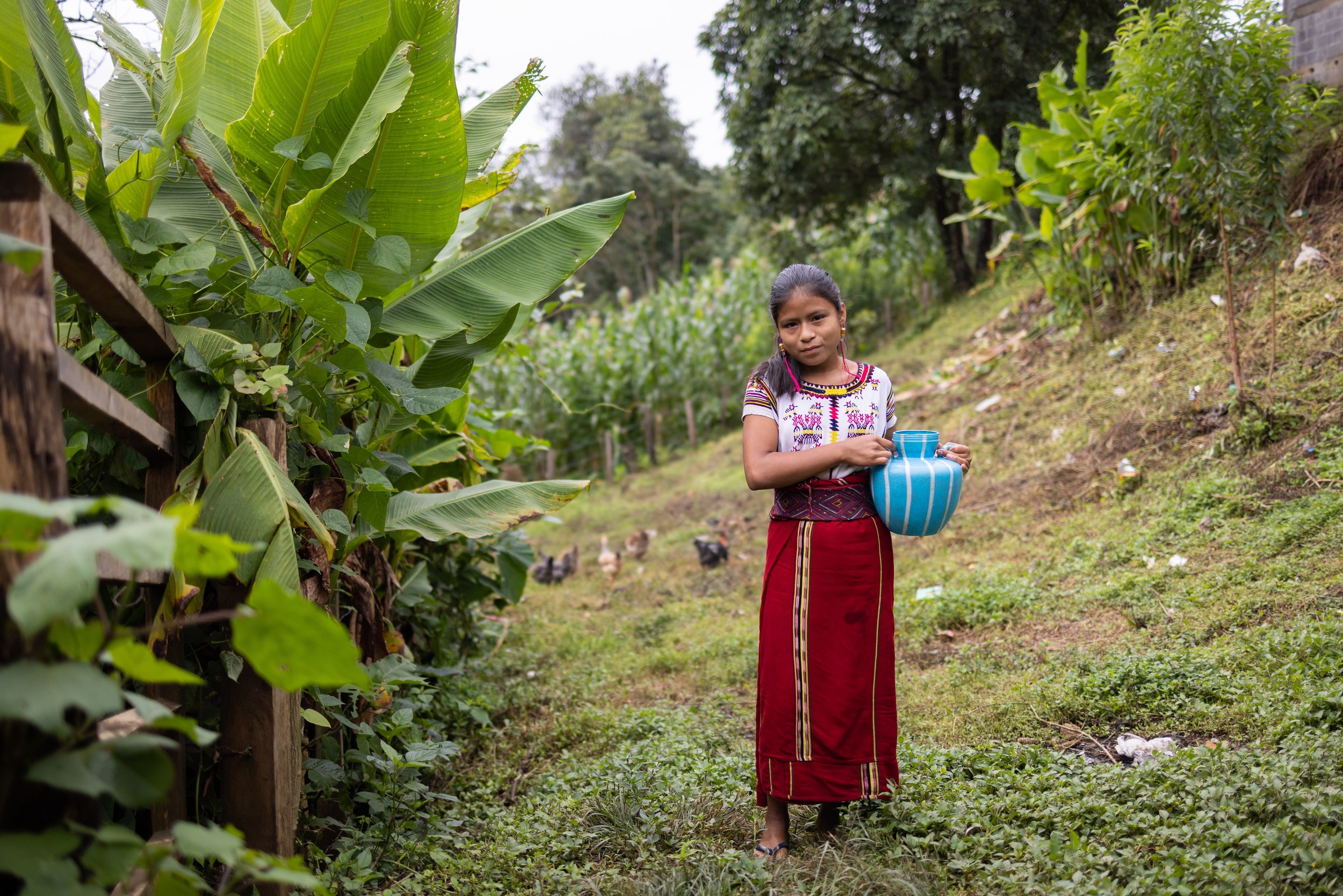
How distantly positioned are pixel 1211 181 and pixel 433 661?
4880 mm

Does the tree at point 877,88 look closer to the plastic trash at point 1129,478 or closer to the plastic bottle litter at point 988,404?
the plastic bottle litter at point 988,404

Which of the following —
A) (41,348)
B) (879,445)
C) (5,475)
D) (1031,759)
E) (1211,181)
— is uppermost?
(1211,181)

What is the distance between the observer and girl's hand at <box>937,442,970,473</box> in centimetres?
250

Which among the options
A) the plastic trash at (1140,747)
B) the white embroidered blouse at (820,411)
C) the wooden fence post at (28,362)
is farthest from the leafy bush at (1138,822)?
the wooden fence post at (28,362)

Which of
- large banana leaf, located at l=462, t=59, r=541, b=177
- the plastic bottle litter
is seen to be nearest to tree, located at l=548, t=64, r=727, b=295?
the plastic bottle litter

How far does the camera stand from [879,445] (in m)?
2.35

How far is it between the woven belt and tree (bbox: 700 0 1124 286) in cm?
924

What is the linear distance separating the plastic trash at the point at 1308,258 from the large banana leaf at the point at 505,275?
4.96 m

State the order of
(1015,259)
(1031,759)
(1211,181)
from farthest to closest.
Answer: (1015,259)
(1211,181)
(1031,759)

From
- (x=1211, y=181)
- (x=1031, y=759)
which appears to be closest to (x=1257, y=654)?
(x=1031, y=759)

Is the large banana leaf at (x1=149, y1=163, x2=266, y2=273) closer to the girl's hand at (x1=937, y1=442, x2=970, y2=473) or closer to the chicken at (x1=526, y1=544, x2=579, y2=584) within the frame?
the girl's hand at (x1=937, y1=442, x2=970, y2=473)

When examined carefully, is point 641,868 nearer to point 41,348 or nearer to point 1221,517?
point 41,348

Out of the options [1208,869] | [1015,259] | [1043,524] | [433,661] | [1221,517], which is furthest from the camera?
[1015,259]

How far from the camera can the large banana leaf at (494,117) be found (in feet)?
10.5
